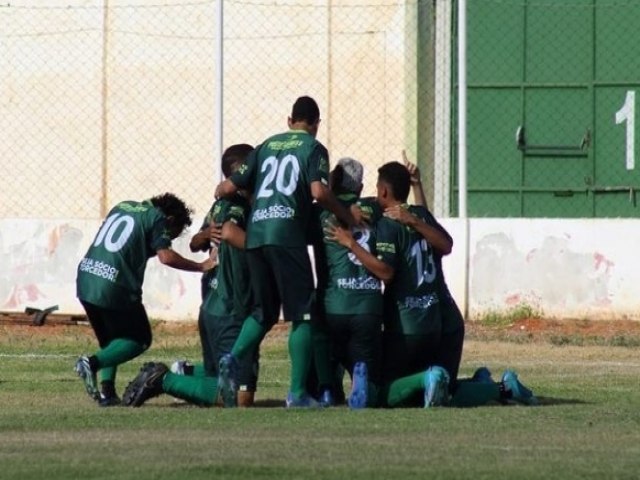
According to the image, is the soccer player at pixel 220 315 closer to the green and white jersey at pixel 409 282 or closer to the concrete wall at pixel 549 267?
the green and white jersey at pixel 409 282

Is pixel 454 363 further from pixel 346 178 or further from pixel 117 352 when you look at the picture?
pixel 117 352

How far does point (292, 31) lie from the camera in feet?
71.7

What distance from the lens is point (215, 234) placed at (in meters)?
11.6

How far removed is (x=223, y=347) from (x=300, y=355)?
77 centimetres

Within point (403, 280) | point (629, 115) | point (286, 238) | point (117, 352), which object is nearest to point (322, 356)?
point (403, 280)

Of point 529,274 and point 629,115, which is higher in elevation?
point 629,115

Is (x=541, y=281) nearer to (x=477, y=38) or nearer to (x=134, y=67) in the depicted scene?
(x=477, y=38)

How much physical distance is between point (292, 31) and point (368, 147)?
165 centimetres

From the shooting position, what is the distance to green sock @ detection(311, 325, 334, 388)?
37.0 feet

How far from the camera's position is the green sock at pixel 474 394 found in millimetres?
11312

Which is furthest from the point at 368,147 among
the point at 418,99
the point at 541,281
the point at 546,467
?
the point at 546,467

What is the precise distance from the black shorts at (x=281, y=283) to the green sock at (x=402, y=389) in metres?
0.67

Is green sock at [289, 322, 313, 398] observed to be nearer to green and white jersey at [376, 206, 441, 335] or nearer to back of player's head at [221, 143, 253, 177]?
green and white jersey at [376, 206, 441, 335]

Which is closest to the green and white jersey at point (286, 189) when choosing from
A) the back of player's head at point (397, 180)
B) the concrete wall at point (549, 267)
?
the back of player's head at point (397, 180)
